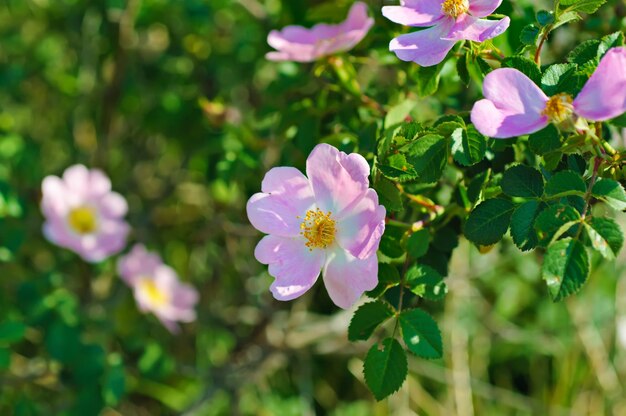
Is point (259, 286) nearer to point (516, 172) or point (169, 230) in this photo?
point (169, 230)

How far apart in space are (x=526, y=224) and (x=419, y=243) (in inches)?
6.5

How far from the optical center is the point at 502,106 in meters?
0.80

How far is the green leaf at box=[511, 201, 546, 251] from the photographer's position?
0.81 metres

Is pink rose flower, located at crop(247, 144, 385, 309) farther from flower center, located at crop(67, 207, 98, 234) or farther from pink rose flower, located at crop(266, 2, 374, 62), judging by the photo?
flower center, located at crop(67, 207, 98, 234)

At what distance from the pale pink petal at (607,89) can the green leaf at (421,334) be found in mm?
317

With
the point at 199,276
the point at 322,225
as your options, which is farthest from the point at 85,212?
the point at 322,225

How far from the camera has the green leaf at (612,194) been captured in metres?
0.79

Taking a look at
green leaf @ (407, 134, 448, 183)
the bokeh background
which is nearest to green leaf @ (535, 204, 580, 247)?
green leaf @ (407, 134, 448, 183)

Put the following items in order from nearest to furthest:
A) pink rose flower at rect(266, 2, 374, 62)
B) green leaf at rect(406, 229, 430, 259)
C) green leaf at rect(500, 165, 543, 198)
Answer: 1. green leaf at rect(500, 165, 543, 198)
2. green leaf at rect(406, 229, 430, 259)
3. pink rose flower at rect(266, 2, 374, 62)

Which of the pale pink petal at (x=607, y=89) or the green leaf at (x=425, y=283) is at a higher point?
the pale pink petal at (x=607, y=89)

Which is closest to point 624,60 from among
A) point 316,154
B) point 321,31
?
Result: point 316,154

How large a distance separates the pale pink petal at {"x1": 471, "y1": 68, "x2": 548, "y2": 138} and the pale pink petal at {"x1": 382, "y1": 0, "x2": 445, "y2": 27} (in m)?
0.19

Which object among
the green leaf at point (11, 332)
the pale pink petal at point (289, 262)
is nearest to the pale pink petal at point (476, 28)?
the pale pink petal at point (289, 262)

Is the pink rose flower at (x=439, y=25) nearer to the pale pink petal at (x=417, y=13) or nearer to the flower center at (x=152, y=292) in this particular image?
the pale pink petal at (x=417, y=13)
